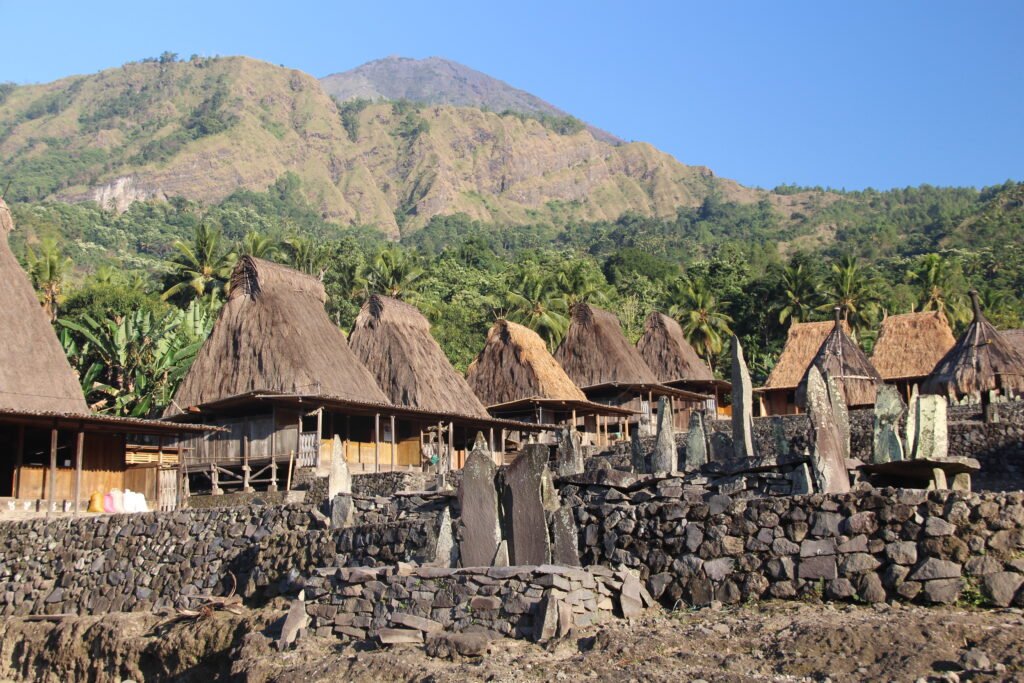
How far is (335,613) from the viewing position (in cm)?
1112

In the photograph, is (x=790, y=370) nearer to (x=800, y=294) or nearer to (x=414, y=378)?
(x=414, y=378)

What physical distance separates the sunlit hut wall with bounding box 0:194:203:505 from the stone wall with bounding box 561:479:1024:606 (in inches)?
521

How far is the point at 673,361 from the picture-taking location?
44.8 metres

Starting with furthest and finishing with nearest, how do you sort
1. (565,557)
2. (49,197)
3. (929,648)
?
(49,197)
(565,557)
(929,648)

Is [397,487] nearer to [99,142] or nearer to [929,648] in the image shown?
[929,648]

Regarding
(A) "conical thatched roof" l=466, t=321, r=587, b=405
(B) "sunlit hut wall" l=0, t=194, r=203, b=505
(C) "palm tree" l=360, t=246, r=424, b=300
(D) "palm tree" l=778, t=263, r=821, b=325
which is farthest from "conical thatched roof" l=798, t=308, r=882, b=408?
(C) "palm tree" l=360, t=246, r=424, b=300

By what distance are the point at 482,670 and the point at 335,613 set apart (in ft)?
8.31

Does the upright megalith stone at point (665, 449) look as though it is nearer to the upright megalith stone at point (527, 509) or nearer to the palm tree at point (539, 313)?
the upright megalith stone at point (527, 509)

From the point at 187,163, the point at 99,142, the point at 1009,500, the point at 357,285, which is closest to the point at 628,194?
the point at 187,163

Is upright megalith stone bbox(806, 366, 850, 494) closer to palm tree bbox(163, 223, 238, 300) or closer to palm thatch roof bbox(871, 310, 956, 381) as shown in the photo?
palm thatch roof bbox(871, 310, 956, 381)

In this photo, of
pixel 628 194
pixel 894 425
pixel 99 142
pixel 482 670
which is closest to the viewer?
pixel 482 670

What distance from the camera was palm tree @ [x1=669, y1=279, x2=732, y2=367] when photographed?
189ft

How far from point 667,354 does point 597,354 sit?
21.4 feet

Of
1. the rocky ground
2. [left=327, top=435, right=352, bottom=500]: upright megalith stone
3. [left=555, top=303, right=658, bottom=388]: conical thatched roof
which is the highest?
[left=555, top=303, right=658, bottom=388]: conical thatched roof
